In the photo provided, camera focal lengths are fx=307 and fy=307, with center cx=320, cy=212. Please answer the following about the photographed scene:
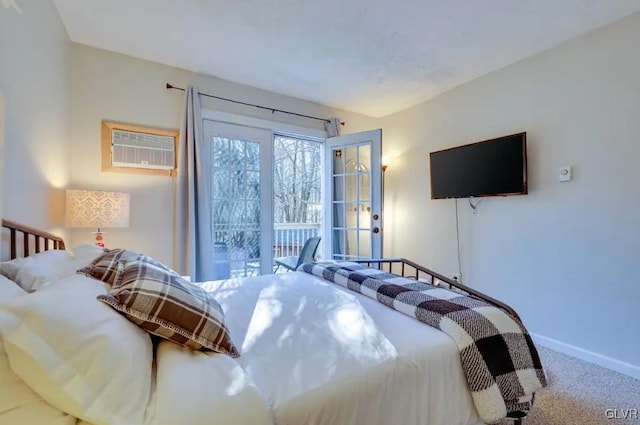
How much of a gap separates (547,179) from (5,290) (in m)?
3.37

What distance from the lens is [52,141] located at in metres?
2.09

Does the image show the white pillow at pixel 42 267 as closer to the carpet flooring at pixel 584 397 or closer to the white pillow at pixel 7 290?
the white pillow at pixel 7 290

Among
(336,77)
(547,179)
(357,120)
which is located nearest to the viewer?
(547,179)

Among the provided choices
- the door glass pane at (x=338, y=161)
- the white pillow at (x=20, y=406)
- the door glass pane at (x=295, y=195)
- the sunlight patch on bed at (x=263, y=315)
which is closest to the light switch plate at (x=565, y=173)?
the door glass pane at (x=338, y=161)

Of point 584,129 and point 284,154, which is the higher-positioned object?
Answer: point 284,154

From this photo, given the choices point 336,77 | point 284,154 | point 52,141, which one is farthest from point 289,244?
point 52,141

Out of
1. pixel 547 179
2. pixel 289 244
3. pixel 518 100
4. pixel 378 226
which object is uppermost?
pixel 518 100

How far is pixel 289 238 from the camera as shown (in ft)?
17.8

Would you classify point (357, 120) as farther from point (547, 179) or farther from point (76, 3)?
point (76, 3)

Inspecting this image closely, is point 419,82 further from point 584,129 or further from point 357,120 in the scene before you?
point 584,129

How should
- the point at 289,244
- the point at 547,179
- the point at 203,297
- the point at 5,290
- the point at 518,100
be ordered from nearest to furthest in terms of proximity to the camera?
the point at 5,290 → the point at 203,297 → the point at 547,179 → the point at 518,100 → the point at 289,244

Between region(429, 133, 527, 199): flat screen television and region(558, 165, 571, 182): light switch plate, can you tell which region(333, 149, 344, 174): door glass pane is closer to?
region(429, 133, 527, 199): flat screen television

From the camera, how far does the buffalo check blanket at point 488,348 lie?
1092 millimetres

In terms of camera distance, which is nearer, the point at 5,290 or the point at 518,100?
the point at 5,290
